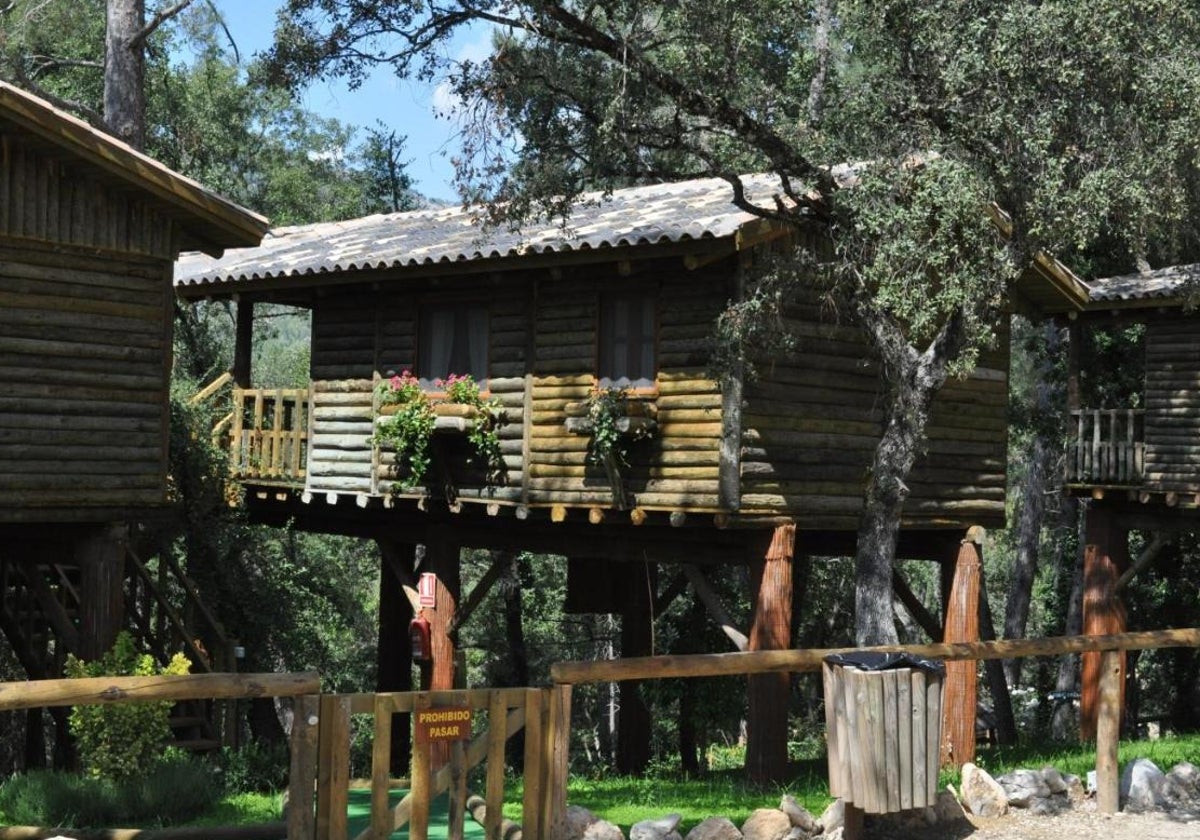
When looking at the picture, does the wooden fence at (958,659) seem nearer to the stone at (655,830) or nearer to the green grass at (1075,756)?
the stone at (655,830)

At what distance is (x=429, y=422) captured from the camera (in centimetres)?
1925

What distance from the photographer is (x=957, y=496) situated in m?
20.3

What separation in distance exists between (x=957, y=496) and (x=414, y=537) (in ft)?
23.4

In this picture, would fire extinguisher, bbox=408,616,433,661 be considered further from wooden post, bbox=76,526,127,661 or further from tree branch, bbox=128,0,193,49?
tree branch, bbox=128,0,193,49

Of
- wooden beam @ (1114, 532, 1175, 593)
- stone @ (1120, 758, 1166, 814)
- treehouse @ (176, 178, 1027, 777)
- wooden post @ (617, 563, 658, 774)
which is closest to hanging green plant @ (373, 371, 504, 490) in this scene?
treehouse @ (176, 178, 1027, 777)

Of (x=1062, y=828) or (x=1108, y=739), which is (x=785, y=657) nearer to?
(x=1062, y=828)

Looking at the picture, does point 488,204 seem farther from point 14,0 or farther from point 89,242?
point 14,0

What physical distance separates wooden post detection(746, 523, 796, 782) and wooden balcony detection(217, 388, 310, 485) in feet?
23.1

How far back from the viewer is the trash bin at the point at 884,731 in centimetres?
1034

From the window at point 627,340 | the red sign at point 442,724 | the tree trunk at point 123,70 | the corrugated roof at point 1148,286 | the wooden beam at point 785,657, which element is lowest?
the red sign at point 442,724

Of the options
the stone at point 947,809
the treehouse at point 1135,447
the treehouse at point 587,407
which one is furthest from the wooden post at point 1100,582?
the stone at point 947,809

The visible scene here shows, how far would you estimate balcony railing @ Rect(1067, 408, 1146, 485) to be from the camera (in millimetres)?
22922

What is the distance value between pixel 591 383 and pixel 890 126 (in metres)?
4.83

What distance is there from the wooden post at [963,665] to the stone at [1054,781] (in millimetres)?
5566
